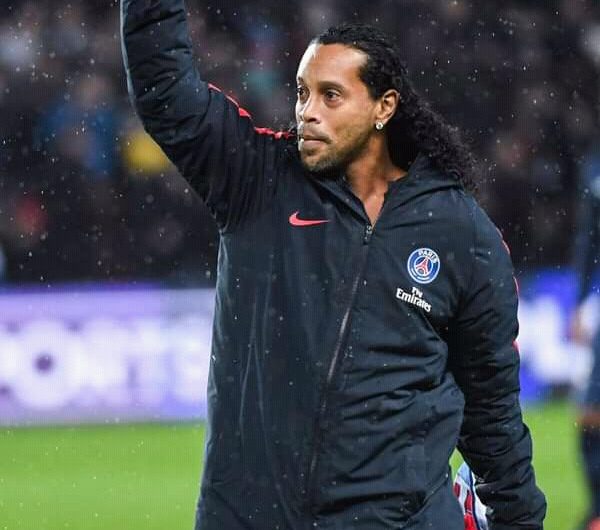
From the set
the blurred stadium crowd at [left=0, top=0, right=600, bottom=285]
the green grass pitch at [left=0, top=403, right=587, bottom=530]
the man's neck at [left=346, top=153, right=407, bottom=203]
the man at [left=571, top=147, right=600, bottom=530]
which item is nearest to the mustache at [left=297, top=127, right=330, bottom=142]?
the man's neck at [left=346, top=153, right=407, bottom=203]

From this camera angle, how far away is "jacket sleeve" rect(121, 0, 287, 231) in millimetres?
3492

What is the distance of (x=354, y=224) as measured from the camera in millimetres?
3629

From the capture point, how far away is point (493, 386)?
382 centimetres

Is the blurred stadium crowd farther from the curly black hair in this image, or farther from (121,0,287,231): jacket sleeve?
(121,0,287,231): jacket sleeve

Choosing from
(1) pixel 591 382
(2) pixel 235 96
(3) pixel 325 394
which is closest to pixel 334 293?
(3) pixel 325 394

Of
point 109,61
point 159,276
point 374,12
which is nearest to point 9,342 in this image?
point 159,276

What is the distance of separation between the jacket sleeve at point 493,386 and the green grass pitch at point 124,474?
14.5ft

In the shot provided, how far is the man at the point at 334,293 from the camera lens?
3.53 metres

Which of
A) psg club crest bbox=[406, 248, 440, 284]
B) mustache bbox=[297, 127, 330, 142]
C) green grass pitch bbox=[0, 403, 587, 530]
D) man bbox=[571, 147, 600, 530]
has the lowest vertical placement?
green grass pitch bbox=[0, 403, 587, 530]

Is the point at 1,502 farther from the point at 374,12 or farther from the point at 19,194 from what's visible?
the point at 374,12

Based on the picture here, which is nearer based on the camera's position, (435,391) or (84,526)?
(435,391)

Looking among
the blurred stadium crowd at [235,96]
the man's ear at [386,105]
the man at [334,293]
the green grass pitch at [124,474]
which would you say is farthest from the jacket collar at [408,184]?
the blurred stadium crowd at [235,96]

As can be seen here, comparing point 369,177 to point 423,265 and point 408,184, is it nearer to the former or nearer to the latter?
point 408,184

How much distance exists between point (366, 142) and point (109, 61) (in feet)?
27.2
